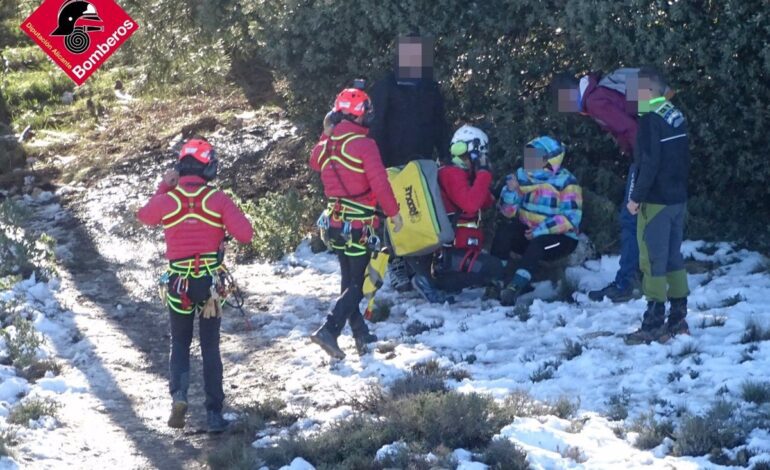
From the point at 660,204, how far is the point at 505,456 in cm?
249

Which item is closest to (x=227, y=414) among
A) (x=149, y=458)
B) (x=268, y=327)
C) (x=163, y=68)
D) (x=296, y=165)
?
(x=149, y=458)

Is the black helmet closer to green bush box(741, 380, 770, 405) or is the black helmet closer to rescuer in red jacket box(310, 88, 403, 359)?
rescuer in red jacket box(310, 88, 403, 359)

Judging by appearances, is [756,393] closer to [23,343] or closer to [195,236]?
[195,236]

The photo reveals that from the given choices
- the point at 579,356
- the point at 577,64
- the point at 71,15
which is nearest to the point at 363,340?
the point at 579,356

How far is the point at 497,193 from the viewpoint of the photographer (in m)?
10.0

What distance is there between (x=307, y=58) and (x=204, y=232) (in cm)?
426

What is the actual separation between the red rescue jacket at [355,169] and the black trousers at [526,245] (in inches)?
68.4

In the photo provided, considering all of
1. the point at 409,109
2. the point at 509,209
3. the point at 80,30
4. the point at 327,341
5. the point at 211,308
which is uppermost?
the point at 80,30

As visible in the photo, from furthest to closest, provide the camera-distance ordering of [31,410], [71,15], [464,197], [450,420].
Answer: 1. [71,15]
2. [464,197]
3. [31,410]
4. [450,420]

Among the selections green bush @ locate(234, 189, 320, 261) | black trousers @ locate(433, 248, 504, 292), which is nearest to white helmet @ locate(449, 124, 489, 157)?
black trousers @ locate(433, 248, 504, 292)

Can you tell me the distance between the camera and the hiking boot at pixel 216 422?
24.1 ft

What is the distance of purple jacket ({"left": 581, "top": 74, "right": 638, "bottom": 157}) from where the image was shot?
28.7 ft

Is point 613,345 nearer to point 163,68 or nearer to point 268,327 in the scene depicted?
point 268,327

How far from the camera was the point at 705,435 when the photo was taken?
20.0 feet
